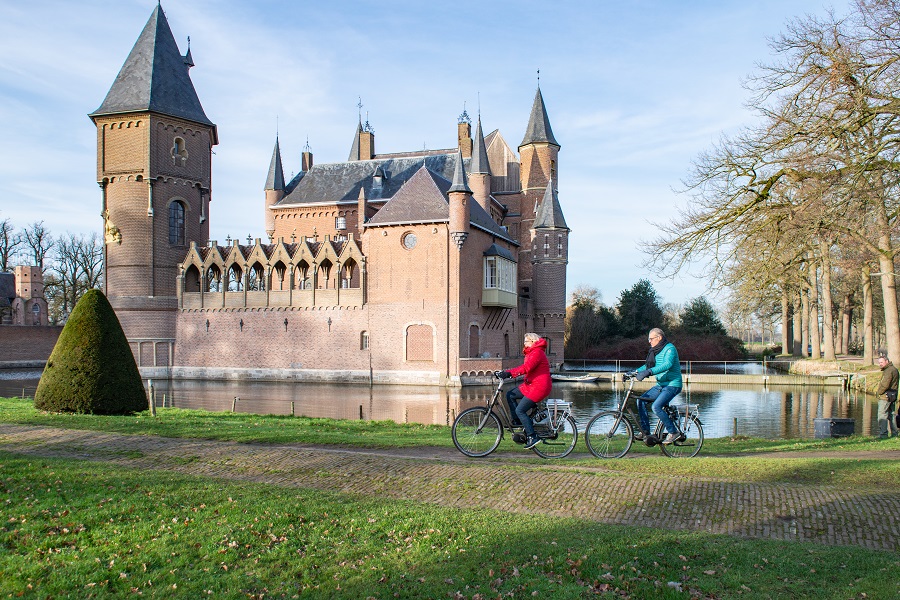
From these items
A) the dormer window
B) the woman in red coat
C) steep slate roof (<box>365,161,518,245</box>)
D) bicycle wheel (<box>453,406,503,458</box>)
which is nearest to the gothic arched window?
steep slate roof (<box>365,161,518,245</box>)

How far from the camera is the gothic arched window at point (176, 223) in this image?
137 feet

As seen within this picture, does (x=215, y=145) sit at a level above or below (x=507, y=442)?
above

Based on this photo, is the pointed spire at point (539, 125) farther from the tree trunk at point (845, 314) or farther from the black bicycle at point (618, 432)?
the black bicycle at point (618, 432)

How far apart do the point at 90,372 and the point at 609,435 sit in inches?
398

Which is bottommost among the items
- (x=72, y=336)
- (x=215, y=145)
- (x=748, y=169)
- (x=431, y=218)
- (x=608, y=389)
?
(x=608, y=389)

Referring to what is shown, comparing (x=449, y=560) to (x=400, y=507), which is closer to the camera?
(x=449, y=560)

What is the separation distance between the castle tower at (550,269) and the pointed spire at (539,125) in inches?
159

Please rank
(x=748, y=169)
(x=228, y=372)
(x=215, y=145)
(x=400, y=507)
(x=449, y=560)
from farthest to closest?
(x=215, y=145)
(x=228, y=372)
(x=748, y=169)
(x=400, y=507)
(x=449, y=560)

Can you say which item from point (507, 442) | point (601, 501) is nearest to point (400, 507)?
point (601, 501)

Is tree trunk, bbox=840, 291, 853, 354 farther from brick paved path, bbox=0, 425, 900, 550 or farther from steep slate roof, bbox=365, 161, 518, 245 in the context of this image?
brick paved path, bbox=0, 425, 900, 550

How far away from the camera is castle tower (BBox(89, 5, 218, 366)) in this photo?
4006 centimetres

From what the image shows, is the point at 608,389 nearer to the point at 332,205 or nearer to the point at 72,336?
the point at 332,205

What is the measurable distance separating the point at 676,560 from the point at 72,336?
12.7 metres

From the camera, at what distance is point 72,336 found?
14.1 meters
